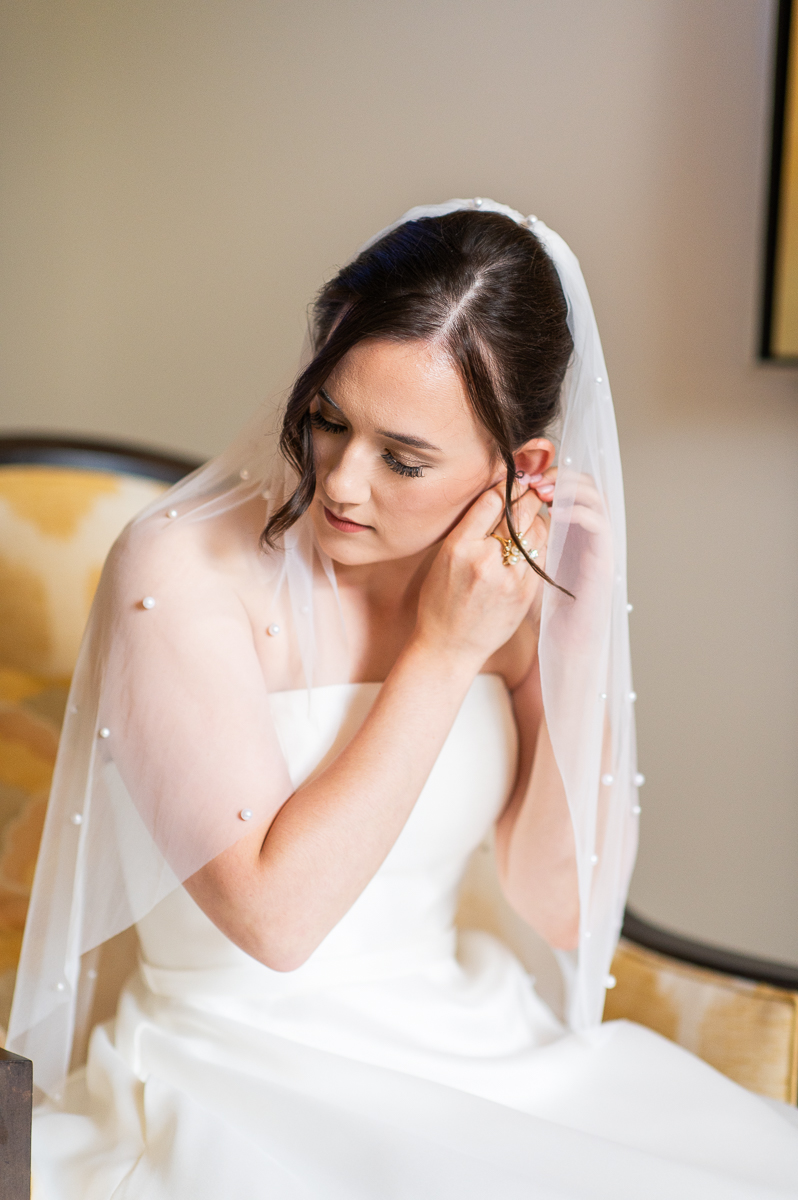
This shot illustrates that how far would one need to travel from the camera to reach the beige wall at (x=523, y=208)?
2109 mm

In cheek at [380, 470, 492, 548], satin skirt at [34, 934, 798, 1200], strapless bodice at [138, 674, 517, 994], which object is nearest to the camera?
satin skirt at [34, 934, 798, 1200]

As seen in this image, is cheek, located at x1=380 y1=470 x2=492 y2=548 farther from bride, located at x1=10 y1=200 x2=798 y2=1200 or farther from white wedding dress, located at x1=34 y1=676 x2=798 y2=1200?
white wedding dress, located at x1=34 y1=676 x2=798 y2=1200

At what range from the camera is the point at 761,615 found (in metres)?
2.21

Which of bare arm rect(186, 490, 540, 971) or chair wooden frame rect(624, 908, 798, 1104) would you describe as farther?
chair wooden frame rect(624, 908, 798, 1104)

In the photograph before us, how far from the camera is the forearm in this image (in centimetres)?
104

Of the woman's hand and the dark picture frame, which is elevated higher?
the dark picture frame

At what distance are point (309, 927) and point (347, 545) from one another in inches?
16.7

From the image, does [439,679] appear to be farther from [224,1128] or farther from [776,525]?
[776,525]

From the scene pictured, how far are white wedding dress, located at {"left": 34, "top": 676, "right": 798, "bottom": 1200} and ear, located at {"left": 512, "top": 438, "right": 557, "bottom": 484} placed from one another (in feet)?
1.01

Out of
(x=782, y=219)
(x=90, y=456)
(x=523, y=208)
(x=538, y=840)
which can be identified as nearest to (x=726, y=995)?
(x=538, y=840)

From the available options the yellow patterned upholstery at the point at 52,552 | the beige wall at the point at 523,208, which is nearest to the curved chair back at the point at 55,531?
the yellow patterned upholstery at the point at 52,552

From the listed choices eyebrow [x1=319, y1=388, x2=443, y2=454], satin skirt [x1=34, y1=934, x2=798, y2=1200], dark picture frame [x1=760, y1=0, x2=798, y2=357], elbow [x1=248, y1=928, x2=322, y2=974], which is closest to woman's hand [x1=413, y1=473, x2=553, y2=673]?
eyebrow [x1=319, y1=388, x2=443, y2=454]

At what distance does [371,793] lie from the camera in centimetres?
107

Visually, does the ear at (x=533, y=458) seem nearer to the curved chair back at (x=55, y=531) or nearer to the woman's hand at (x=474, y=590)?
the woman's hand at (x=474, y=590)
